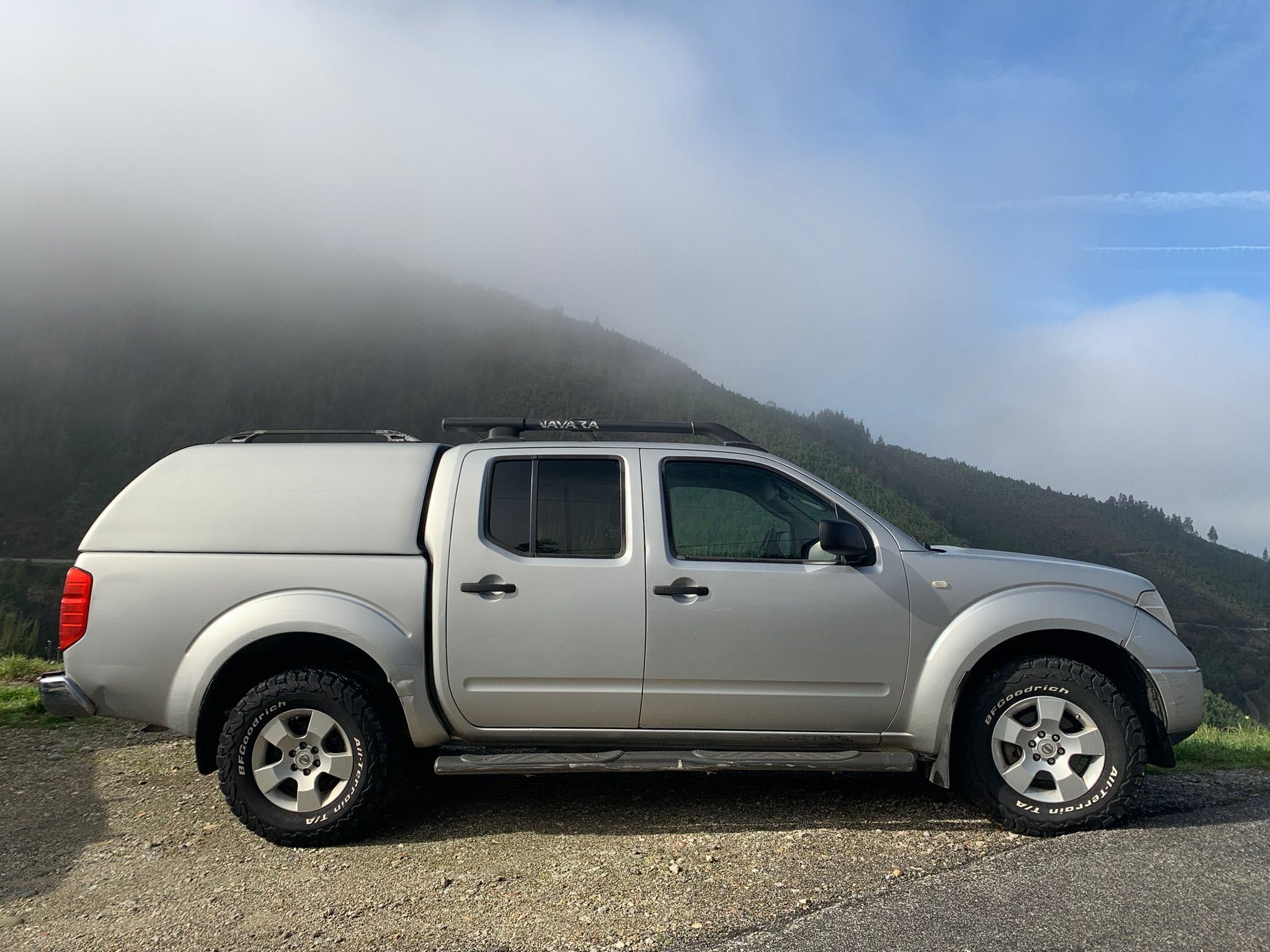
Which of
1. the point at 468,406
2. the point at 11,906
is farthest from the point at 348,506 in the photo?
the point at 468,406

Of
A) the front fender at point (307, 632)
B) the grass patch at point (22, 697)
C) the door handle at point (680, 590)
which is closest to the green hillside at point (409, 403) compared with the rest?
the grass patch at point (22, 697)

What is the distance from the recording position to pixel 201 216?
166 m

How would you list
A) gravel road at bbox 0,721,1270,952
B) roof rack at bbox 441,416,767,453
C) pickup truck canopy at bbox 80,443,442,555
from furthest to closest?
roof rack at bbox 441,416,767,453
pickup truck canopy at bbox 80,443,442,555
gravel road at bbox 0,721,1270,952

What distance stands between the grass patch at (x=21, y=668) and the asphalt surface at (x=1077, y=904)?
7171 mm

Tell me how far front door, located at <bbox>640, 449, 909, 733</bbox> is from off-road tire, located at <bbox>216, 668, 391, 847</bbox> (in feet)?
4.26

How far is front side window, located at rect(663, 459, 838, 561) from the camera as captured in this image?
4.60 meters

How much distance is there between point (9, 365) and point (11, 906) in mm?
108598

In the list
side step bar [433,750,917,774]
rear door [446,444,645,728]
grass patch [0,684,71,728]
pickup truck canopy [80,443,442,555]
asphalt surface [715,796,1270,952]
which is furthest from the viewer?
grass patch [0,684,71,728]

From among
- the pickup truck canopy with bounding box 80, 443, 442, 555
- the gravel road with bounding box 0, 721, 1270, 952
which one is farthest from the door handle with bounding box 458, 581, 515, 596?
the gravel road with bounding box 0, 721, 1270, 952

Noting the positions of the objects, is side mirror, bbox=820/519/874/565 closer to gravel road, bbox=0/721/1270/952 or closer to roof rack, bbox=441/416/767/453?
roof rack, bbox=441/416/767/453

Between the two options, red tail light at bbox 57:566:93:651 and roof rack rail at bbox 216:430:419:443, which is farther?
roof rack rail at bbox 216:430:419:443

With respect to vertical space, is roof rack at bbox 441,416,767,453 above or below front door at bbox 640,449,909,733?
above

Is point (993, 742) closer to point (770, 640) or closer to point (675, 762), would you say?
point (770, 640)

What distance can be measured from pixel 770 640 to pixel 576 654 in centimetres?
93
